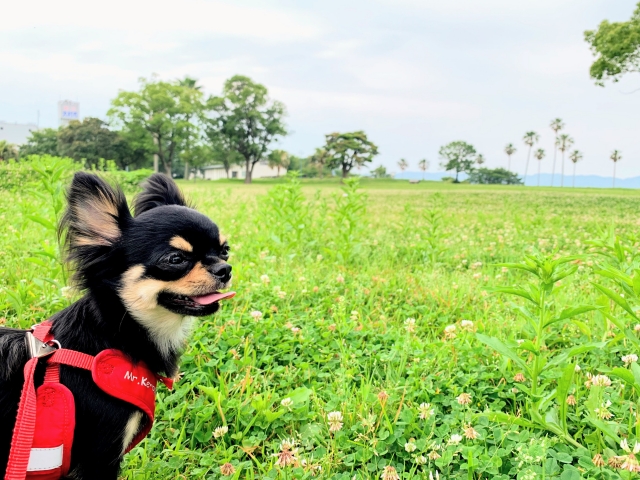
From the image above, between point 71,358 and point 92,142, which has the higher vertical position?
point 92,142

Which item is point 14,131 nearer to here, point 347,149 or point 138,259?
point 347,149

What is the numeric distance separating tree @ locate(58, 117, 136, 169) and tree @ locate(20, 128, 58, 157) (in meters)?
4.53

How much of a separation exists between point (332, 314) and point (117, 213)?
6.84 feet

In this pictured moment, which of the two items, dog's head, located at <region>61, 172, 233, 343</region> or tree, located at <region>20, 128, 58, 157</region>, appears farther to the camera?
tree, located at <region>20, 128, 58, 157</region>

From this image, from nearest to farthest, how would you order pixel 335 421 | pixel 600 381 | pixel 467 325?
pixel 335 421
pixel 600 381
pixel 467 325

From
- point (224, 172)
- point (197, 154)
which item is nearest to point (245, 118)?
point (197, 154)

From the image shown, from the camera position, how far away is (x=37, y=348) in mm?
1527

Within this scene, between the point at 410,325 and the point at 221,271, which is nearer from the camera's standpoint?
the point at 221,271

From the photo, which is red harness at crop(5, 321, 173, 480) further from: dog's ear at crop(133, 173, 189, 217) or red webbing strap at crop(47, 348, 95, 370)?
dog's ear at crop(133, 173, 189, 217)

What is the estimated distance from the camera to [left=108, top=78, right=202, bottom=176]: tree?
53.1 meters

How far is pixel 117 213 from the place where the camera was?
6.16 ft

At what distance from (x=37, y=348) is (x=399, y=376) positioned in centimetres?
192

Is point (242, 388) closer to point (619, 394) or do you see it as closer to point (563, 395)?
point (563, 395)

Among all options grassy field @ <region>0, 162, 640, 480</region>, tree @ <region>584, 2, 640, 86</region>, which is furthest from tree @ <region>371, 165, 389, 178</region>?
grassy field @ <region>0, 162, 640, 480</region>
